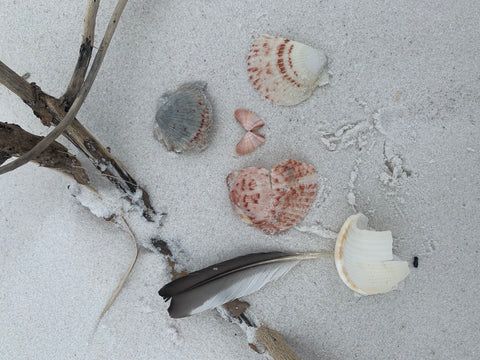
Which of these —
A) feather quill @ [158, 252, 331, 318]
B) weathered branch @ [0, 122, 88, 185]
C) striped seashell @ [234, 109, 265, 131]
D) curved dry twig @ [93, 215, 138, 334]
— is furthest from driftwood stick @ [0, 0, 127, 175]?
feather quill @ [158, 252, 331, 318]

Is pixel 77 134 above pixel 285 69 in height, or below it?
above

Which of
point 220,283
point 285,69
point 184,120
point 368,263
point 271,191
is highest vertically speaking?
point 184,120

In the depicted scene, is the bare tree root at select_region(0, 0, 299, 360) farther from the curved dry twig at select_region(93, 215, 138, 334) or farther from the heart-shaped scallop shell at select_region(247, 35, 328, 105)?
the heart-shaped scallop shell at select_region(247, 35, 328, 105)

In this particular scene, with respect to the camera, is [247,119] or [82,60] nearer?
[82,60]

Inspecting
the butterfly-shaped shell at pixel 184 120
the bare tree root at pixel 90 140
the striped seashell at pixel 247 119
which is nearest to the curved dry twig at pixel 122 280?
the bare tree root at pixel 90 140

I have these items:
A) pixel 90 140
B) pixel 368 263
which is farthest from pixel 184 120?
pixel 368 263

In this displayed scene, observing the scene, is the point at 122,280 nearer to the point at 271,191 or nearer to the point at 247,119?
the point at 271,191
